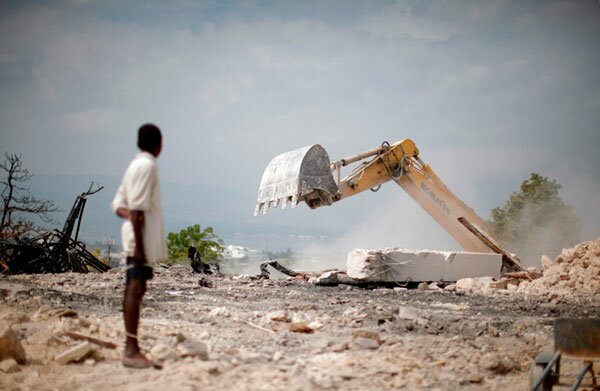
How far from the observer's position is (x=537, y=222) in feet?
93.6

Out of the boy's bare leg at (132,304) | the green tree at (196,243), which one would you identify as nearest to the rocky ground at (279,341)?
the boy's bare leg at (132,304)

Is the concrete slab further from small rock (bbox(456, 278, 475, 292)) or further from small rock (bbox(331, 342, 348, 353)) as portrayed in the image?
small rock (bbox(331, 342, 348, 353))

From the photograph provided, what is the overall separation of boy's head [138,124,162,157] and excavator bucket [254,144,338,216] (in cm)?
748

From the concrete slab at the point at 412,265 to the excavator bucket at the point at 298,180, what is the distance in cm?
155

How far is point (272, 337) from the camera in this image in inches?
242

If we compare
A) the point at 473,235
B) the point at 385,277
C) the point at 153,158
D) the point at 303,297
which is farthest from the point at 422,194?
the point at 153,158

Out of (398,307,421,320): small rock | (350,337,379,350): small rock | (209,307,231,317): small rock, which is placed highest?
(398,307,421,320): small rock

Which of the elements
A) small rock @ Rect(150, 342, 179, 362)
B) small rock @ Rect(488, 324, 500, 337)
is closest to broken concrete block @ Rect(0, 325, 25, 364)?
small rock @ Rect(150, 342, 179, 362)

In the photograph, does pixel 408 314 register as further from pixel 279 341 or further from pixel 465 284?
pixel 465 284

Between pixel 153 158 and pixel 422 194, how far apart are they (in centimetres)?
1157

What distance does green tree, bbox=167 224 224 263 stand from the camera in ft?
91.1

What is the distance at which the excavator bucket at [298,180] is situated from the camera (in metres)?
12.1

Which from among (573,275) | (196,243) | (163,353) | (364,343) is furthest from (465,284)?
(196,243)

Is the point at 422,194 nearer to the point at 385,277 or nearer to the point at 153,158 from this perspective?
the point at 385,277
